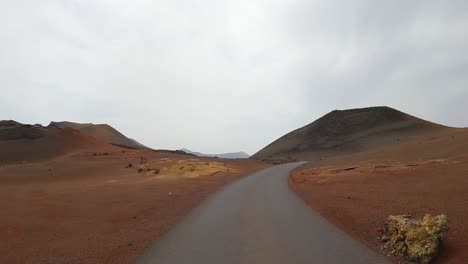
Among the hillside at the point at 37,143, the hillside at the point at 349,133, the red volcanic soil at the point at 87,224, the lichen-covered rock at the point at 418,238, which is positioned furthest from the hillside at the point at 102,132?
the lichen-covered rock at the point at 418,238

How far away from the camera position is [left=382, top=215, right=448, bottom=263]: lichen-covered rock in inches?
317

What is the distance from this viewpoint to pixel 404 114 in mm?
155625

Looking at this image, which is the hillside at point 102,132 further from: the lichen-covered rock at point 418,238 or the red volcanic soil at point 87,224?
the lichen-covered rock at point 418,238

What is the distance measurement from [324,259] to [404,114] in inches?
6433

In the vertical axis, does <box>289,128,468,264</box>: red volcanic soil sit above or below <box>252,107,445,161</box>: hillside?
below

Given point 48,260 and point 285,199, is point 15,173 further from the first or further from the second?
point 48,260

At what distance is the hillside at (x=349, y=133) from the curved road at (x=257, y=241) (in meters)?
105

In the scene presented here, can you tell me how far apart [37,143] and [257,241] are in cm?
8402

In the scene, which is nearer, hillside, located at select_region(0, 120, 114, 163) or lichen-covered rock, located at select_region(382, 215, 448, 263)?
lichen-covered rock, located at select_region(382, 215, 448, 263)

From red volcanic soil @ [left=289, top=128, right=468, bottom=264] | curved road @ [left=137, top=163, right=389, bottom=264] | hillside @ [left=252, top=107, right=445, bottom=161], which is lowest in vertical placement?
curved road @ [left=137, top=163, right=389, bottom=264]

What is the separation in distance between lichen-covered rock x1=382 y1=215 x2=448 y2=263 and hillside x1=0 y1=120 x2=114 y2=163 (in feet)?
249

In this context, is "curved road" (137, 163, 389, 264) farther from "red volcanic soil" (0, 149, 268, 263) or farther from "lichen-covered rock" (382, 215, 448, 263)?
"red volcanic soil" (0, 149, 268, 263)

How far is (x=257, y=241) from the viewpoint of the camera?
10.1 metres

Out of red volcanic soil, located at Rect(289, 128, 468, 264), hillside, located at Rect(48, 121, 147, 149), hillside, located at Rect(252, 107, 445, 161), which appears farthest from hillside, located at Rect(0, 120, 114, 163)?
red volcanic soil, located at Rect(289, 128, 468, 264)
